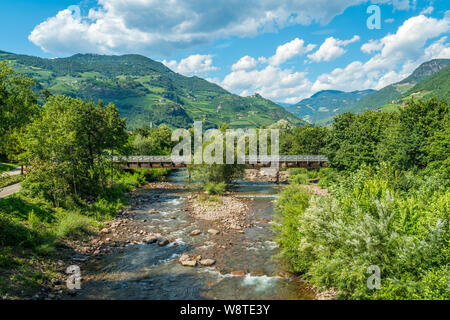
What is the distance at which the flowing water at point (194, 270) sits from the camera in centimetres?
1775

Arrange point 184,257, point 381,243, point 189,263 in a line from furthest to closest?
point 184,257, point 189,263, point 381,243

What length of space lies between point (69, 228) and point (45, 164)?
25.5 feet

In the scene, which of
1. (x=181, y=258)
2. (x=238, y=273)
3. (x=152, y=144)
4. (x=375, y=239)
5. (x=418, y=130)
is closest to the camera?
(x=375, y=239)

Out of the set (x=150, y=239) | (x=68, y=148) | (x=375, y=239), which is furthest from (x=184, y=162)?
(x=375, y=239)

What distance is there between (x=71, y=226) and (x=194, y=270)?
13736 millimetres

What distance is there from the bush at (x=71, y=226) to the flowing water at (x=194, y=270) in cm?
530

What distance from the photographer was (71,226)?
26.0m

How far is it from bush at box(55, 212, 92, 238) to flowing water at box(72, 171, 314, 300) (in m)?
5.30

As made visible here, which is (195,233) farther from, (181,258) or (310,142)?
(310,142)

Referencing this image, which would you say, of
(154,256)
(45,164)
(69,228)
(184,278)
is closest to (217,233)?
(154,256)

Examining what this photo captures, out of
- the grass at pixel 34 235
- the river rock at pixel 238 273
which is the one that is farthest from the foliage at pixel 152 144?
the river rock at pixel 238 273

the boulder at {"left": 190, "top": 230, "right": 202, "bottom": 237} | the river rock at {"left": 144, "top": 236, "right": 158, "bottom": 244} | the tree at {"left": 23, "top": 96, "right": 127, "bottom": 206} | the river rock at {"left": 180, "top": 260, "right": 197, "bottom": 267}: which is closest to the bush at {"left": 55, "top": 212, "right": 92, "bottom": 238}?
the tree at {"left": 23, "top": 96, "right": 127, "bottom": 206}

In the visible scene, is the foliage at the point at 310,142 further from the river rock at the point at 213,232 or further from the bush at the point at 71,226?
the bush at the point at 71,226

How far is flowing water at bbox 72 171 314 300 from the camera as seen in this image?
1775 cm
